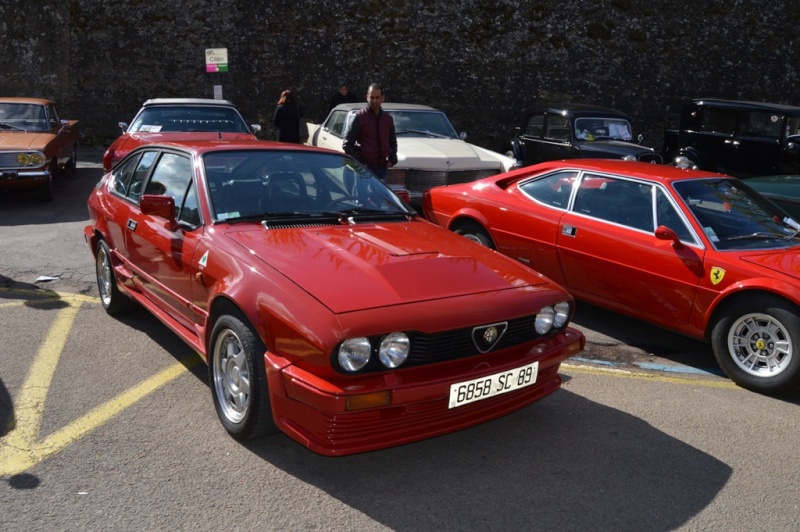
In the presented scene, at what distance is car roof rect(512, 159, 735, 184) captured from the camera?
5.61 m

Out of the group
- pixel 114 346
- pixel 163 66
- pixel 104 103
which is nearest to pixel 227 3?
pixel 163 66

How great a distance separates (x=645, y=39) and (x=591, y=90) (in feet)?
5.52

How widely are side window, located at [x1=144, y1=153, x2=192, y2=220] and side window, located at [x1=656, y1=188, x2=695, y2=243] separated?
3337 mm

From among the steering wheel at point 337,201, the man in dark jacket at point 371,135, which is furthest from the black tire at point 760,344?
the man in dark jacket at point 371,135

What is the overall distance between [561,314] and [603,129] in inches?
355

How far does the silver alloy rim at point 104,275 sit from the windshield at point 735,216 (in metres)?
4.35

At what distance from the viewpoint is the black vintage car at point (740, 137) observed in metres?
11.7

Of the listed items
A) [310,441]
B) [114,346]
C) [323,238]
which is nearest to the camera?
[310,441]

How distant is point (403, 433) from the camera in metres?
3.31

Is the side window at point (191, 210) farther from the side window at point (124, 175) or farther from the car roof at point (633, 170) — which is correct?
the car roof at point (633, 170)

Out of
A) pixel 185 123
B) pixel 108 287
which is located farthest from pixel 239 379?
pixel 185 123

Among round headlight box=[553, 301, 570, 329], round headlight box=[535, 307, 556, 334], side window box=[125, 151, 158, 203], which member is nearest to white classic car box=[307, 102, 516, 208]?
side window box=[125, 151, 158, 203]

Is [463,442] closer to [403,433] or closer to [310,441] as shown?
[403,433]

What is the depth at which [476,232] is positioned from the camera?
6.76 m
